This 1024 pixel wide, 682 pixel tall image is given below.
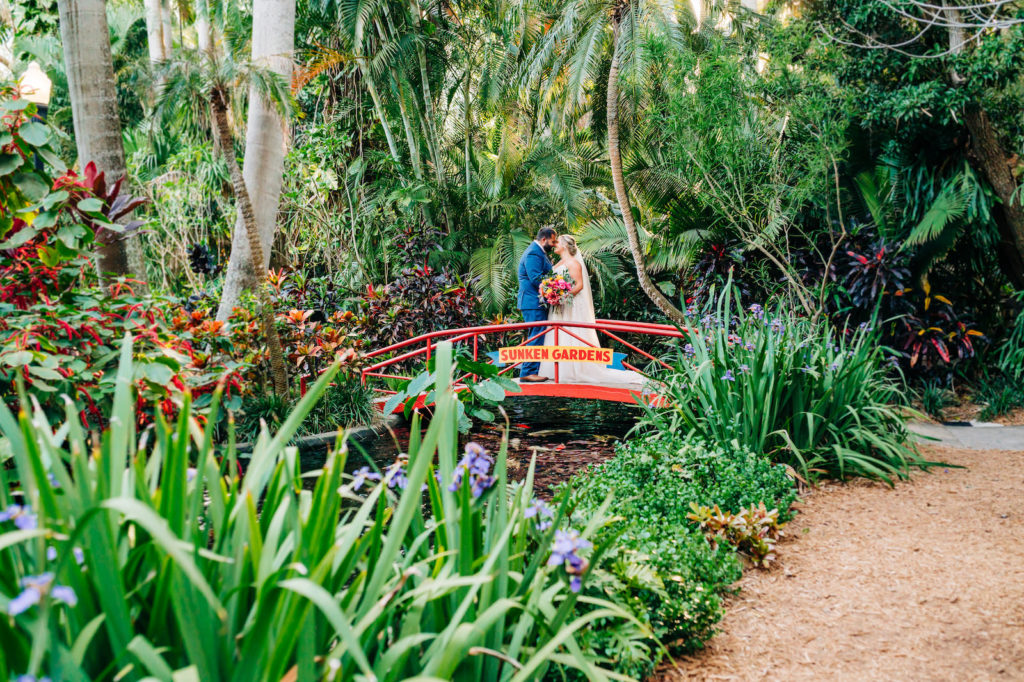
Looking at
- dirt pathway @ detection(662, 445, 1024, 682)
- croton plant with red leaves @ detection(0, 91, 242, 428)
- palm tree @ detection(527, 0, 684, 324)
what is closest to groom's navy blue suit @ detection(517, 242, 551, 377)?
palm tree @ detection(527, 0, 684, 324)

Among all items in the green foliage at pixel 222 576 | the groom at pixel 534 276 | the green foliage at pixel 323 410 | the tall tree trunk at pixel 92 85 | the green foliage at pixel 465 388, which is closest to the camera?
the green foliage at pixel 222 576

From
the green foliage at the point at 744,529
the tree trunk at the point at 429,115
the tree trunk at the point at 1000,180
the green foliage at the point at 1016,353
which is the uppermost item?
the tree trunk at the point at 429,115

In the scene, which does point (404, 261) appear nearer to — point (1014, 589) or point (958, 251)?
point (958, 251)

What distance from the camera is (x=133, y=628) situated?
151 cm

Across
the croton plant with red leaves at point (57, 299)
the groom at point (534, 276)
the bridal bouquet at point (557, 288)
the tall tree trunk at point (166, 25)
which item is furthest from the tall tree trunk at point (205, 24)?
the croton plant with red leaves at point (57, 299)

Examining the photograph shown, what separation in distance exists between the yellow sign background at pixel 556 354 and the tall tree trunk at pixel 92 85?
354 cm

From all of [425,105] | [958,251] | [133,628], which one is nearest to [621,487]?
[133,628]

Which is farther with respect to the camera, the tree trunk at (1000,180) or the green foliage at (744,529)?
the tree trunk at (1000,180)

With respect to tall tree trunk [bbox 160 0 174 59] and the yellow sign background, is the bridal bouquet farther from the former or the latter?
tall tree trunk [bbox 160 0 174 59]

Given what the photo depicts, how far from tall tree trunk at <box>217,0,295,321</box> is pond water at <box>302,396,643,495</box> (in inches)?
85.1

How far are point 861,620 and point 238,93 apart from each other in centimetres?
655

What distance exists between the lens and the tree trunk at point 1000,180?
24.9ft

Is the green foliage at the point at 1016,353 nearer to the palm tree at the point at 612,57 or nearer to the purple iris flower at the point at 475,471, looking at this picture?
the palm tree at the point at 612,57

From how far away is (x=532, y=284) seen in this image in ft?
29.5
